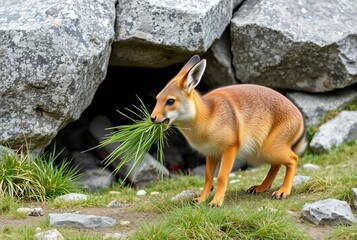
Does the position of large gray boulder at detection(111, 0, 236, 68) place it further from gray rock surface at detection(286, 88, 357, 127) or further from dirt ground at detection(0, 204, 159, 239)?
dirt ground at detection(0, 204, 159, 239)

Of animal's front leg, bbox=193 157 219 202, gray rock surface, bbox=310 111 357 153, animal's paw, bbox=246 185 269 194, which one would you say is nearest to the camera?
animal's front leg, bbox=193 157 219 202

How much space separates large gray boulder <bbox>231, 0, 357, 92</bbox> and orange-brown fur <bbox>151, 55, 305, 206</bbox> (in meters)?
2.73

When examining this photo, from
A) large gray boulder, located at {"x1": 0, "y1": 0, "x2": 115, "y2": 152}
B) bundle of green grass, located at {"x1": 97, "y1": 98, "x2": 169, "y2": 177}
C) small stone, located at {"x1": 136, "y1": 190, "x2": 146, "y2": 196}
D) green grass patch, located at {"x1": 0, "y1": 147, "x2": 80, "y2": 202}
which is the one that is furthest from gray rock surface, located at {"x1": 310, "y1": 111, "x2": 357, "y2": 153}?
green grass patch, located at {"x1": 0, "y1": 147, "x2": 80, "y2": 202}

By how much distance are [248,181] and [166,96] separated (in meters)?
2.90

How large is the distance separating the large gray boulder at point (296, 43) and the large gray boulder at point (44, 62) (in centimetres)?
239

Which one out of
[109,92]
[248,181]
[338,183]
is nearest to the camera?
[338,183]

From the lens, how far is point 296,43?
976 centimetres

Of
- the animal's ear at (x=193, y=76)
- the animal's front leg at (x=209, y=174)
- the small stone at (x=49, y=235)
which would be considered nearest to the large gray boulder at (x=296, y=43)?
the animal's front leg at (x=209, y=174)

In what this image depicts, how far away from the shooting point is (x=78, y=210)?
7.18 meters

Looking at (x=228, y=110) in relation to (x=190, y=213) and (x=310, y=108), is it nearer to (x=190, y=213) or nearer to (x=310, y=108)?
(x=190, y=213)

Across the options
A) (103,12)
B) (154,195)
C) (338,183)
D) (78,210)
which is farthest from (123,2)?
(338,183)

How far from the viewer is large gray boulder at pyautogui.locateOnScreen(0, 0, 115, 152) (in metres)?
8.06

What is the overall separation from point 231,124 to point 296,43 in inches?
132

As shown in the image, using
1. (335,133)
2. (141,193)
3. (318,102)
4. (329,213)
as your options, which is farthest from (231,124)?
(318,102)
